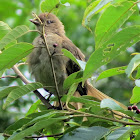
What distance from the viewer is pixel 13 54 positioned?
6.68 ft

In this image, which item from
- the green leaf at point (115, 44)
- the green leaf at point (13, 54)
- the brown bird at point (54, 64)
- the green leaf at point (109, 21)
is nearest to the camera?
the green leaf at point (115, 44)

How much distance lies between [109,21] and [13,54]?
0.59m

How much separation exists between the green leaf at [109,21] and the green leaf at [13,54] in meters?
0.45

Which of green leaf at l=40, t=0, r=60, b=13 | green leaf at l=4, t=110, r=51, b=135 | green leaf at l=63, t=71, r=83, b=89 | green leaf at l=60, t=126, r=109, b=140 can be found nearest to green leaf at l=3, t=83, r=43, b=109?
green leaf at l=4, t=110, r=51, b=135

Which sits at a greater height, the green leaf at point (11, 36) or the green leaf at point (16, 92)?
the green leaf at point (11, 36)

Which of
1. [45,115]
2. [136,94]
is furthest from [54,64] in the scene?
[45,115]

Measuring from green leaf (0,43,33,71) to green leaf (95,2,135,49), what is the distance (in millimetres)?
448

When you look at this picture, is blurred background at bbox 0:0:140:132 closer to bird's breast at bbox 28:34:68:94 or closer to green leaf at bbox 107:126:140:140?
bird's breast at bbox 28:34:68:94

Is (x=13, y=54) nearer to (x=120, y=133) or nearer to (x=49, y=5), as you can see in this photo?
(x=49, y=5)

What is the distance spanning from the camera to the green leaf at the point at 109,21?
5.93 ft

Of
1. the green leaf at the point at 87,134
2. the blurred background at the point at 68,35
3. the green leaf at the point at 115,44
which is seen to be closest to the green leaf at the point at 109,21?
the green leaf at the point at 115,44

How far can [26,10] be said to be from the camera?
562 cm

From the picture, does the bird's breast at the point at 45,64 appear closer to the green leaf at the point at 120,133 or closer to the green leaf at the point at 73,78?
the green leaf at the point at 73,78

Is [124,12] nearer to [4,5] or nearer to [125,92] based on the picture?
[4,5]
